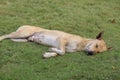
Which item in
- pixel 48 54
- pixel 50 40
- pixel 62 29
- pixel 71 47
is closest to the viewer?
pixel 48 54

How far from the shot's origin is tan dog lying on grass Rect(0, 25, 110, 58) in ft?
28.8

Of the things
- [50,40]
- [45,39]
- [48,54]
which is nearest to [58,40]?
[50,40]

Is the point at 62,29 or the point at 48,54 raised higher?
the point at 48,54

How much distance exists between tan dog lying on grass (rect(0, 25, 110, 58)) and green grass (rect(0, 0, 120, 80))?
0.16 metres

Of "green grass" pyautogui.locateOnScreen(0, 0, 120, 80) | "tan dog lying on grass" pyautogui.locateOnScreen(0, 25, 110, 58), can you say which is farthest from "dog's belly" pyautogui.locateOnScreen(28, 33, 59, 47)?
"green grass" pyautogui.locateOnScreen(0, 0, 120, 80)

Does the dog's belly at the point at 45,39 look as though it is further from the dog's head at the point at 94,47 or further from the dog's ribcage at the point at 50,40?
the dog's head at the point at 94,47

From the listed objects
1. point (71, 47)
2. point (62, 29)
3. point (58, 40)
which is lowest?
point (62, 29)

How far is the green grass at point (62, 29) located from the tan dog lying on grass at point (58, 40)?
16cm

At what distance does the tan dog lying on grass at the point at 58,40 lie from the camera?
8.79 m

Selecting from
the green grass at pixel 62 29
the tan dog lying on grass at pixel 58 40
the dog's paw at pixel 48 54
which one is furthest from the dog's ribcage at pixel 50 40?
the dog's paw at pixel 48 54

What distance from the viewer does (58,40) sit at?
9008 millimetres

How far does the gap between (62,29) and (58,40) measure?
5.77ft

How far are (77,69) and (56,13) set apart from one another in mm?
4426

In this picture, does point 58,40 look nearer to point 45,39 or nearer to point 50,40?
point 50,40
